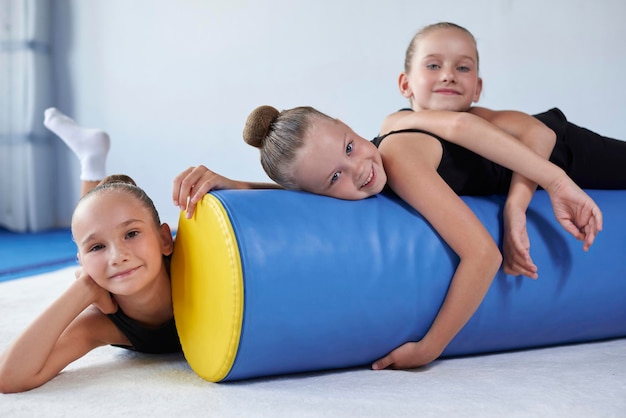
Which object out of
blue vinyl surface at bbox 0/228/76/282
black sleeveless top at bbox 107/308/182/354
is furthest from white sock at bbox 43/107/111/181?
black sleeveless top at bbox 107/308/182/354

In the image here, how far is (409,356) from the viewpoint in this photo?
4.86 feet

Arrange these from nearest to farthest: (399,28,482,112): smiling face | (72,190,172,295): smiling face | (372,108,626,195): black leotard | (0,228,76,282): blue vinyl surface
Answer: (72,190,172,295): smiling face
(372,108,626,195): black leotard
(399,28,482,112): smiling face
(0,228,76,282): blue vinyl surface

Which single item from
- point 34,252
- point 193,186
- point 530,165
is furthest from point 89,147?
point 530,165

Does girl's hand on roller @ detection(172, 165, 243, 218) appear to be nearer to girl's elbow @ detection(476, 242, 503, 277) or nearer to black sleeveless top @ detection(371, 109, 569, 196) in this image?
black sleeveless top @ detection(371, 109, 569, 196)

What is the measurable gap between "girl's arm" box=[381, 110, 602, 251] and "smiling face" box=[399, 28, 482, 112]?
0.29 metres

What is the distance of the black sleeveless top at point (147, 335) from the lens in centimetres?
160

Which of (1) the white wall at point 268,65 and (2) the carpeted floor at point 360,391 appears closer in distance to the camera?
(2) the carpeted floor at point 360,391

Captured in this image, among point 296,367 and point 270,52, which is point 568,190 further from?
point 270,52

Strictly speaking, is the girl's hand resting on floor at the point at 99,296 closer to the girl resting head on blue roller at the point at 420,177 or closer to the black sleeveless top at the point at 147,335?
the black sleeveless top at the point at 147,335

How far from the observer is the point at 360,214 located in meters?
1.47

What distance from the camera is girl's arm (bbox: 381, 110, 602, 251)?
60.0 inches

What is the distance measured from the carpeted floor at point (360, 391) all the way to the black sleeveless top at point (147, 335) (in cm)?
4

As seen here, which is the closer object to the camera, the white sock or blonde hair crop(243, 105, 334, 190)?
blonde hair crop(243, 105, 334, 190)

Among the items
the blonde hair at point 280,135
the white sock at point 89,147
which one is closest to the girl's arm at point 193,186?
the blonde hair at point 280,135
